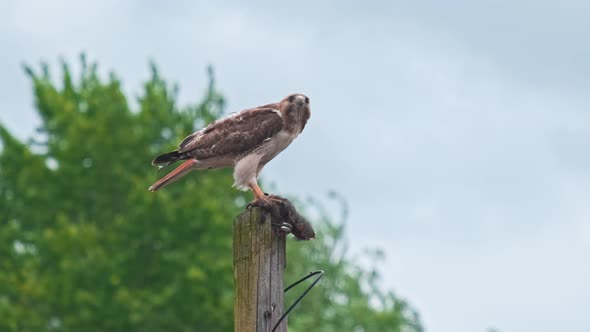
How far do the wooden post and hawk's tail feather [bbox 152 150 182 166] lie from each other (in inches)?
90.9

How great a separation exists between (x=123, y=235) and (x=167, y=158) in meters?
19.8

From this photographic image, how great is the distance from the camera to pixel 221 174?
33469 mm

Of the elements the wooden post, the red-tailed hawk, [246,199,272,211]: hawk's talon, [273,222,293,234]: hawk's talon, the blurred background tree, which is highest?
the blurred background tree

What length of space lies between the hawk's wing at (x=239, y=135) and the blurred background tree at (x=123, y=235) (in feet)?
59.4

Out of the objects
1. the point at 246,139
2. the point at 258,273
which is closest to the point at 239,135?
the point at 246,139

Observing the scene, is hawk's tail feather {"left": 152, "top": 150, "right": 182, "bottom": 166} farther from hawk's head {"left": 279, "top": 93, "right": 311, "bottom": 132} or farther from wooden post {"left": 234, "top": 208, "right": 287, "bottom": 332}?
wooden post {"left": 234, "top": 208, "right": 287, "bottom": 332}

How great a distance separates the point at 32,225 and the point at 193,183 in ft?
13.2

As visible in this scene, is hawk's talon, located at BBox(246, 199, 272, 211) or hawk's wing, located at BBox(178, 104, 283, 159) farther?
hawk's wing, located at BBox(178, 104, 283, 159)

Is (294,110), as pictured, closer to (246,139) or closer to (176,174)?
(246,139)

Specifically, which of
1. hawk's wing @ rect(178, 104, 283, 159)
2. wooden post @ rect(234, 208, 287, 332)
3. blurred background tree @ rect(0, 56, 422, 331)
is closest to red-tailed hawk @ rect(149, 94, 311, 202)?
hawk's wing @ rect(178, 104, 283, 159)

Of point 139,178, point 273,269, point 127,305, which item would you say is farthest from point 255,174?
point 139,178

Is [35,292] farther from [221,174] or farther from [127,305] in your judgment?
[221,174]

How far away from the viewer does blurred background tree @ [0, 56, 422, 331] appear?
94.4 ft

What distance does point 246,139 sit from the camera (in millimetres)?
10055
